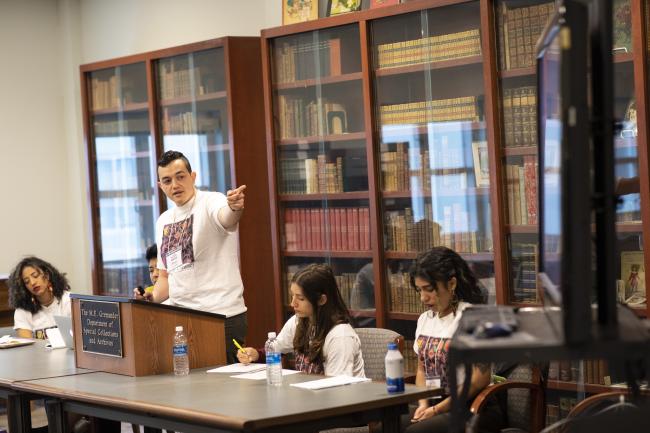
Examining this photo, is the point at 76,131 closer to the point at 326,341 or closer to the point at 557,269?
the point at 326,341

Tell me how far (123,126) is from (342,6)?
83.6 inches

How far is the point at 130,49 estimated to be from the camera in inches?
314

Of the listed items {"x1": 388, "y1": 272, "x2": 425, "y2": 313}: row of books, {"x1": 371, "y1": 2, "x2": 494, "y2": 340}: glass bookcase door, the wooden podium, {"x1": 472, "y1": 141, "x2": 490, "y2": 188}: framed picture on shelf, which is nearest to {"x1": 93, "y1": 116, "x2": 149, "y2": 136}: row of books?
{"x1": 371, "y1": 2, "x2": 494, "y2": 340}: glass bookcase door

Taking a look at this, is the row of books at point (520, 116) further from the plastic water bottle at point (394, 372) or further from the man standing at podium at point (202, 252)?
the plastic water bottle at point (394, 372)

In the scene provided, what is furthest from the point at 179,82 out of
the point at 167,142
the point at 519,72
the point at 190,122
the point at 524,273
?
the point at 524,273

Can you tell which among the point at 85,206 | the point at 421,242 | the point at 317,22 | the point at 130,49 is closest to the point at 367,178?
the point at 421,242

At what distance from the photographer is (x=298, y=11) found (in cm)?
659

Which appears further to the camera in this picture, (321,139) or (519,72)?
(321,139)

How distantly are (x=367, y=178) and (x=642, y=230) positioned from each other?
5.70 ft

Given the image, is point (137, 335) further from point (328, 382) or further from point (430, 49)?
point (430, 49)

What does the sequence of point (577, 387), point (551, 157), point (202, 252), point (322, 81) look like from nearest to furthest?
point (551, 157) → point (202, 252) → point (577, 387) → point (322, 81)

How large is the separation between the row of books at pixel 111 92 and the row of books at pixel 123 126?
116mm

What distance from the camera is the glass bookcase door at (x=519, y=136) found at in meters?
5.06

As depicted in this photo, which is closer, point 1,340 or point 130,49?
point 1,340
